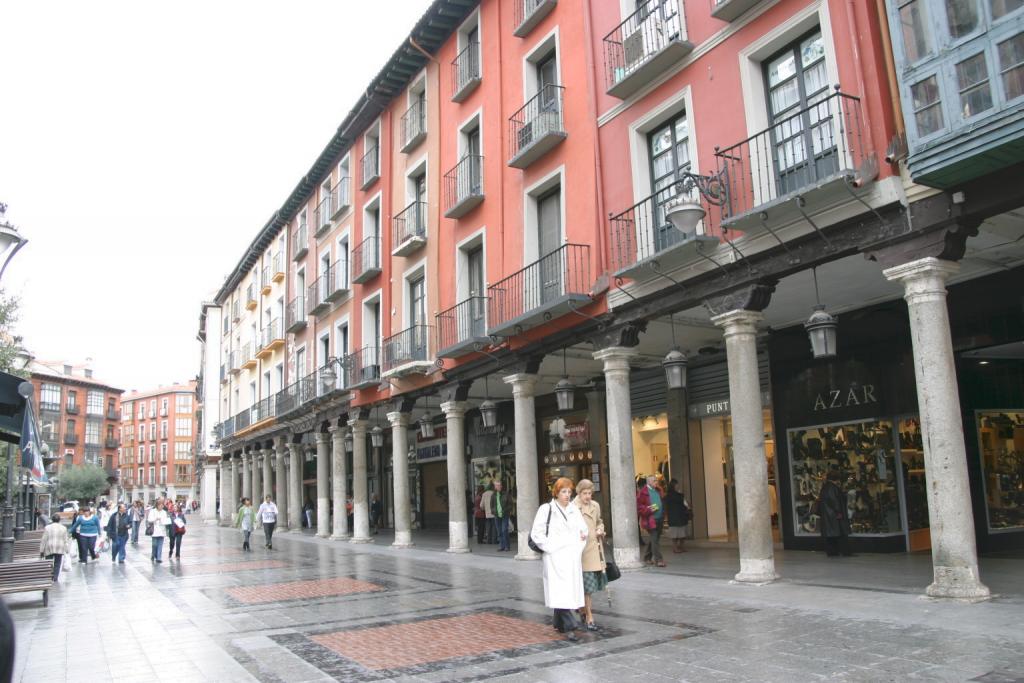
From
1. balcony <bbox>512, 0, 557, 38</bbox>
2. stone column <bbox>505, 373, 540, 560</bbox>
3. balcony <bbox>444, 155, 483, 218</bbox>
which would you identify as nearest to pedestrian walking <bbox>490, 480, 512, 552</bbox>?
stone column <bbox>505, 373, 540, 560</bbox>

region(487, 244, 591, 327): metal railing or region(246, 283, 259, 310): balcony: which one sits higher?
region(246, 283, 259, 310): balcony

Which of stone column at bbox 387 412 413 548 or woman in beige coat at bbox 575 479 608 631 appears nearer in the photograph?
woman in beige coat at bbox 575 479 608 631

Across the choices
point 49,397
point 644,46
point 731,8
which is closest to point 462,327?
point 644,46

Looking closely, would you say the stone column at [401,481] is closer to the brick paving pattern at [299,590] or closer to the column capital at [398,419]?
the column capital at [398,419]

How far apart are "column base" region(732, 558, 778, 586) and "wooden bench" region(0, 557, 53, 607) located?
33.9ft

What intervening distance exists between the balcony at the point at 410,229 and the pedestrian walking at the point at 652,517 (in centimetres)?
973

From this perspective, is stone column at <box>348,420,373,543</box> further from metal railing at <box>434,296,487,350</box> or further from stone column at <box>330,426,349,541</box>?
metal railing at <box>434,296,487,350</box>

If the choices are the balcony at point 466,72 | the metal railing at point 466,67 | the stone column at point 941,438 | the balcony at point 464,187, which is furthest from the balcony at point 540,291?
the stone column at point 941,438

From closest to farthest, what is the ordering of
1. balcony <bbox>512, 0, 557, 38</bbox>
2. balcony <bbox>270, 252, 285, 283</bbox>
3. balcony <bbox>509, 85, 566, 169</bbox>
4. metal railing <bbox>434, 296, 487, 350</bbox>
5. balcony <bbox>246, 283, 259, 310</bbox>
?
balcony <bbox>509, 85, 566, 169</bbox>
balcony <bbox>512, 0, 557, 38</bbox>
metal railing <bbox>434, 296, 487, 350</bbox>
balcony <bbox>270, 252, 285, 283</bbox>
balcony <bbox>246, 283, 259, 310</bbox>

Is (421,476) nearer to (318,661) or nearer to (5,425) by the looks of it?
(5,425)

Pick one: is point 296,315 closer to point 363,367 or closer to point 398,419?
point 363,367

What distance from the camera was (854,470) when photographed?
581 inches

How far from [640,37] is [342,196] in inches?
666

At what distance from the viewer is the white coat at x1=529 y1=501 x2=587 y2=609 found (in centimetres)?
829
